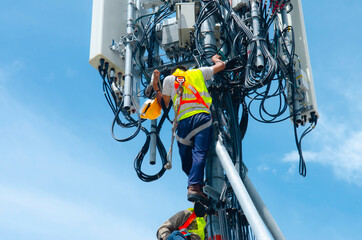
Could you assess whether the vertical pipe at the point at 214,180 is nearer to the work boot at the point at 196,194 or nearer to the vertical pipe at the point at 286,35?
the work boot at the point at 196,194

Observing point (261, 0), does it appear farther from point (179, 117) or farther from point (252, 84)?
point (179, 117)

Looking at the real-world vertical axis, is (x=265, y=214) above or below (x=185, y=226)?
below

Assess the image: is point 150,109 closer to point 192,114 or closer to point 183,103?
point 183,103

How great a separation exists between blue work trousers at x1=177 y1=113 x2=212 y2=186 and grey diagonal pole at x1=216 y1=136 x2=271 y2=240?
0.17 meters

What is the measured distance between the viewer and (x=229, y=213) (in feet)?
17.8

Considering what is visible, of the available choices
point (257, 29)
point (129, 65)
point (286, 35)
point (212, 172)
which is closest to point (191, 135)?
point (212, 172)

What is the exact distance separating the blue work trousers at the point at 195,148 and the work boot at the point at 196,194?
5 centimetres

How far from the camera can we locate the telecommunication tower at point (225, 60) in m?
5.51

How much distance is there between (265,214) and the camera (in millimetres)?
5402

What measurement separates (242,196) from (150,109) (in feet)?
5.87

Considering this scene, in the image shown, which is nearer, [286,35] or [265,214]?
[265,214]

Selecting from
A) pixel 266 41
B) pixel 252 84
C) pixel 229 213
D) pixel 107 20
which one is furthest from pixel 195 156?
pixel 107 20

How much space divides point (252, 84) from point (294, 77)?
52.4 inches

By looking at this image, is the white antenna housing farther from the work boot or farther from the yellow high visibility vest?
the work boot
